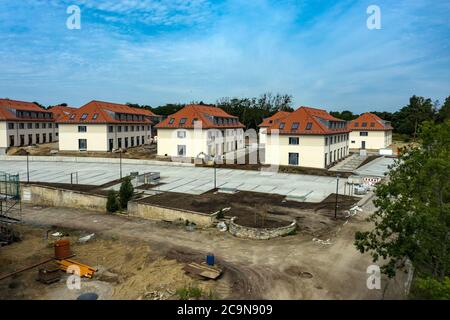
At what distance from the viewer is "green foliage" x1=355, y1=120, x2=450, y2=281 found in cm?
1189

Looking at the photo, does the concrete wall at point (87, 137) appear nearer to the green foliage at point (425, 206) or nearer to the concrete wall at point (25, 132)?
the concrete wall at point (25, 132)

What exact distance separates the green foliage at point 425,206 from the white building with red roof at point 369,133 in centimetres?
6249

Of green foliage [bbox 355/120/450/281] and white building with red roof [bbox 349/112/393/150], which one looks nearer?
green foliage [bbox 355/120/450/281]

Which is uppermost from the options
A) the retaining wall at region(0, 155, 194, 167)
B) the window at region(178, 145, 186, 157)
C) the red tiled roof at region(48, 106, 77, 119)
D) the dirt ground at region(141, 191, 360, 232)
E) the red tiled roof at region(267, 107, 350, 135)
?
the red tiled roof at region(48, 106, 77, 119)

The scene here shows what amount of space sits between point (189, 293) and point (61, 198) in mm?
25079

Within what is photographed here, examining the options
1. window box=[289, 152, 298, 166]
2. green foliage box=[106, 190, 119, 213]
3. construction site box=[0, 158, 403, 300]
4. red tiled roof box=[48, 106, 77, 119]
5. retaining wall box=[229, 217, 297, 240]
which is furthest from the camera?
red tiled roof box=[48, 106, 77, 119]

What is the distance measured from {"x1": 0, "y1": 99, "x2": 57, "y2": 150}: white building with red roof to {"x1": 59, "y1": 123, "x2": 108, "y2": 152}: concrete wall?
10.2 m

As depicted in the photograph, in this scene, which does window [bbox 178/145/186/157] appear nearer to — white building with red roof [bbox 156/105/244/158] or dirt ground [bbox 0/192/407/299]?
white building with red roof [bbox 156/105/244/158]

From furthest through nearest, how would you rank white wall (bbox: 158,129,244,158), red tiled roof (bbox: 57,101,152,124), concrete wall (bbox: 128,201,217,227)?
red tiled roof (bbox: 57,101,152,124), white wall (bbox: 158,129,244,158), concrete wall (bbox: 128,201,217,227)

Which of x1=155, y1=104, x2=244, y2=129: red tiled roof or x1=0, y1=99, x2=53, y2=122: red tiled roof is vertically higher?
x1=0, y1=99, x2=53, y2=122: red tiled roof

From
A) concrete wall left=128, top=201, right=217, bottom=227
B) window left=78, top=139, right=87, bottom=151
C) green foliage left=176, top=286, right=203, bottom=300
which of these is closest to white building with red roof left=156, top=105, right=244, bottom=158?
window left=78, top=139, right=87, bottom=151

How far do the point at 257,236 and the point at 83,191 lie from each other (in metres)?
20.9

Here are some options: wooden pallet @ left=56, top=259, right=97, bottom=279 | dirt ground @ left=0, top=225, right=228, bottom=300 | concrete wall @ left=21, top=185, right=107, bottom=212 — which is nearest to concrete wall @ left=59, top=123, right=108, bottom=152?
concrete wall @ left=21, top=185, right=107, bottom=212
